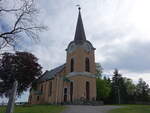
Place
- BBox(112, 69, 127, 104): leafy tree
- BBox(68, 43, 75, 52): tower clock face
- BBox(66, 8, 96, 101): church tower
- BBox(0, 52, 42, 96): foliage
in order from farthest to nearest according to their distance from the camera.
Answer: BBox(112, 69, 127, 104): leafy tree → BBox(68, 43, 75, 52): tower clock face → BBox(0, 52, 42, 96): foliage → BBox(66, 8, 96, 101): church tower

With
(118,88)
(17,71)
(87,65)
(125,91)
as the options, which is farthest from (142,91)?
(17,71)

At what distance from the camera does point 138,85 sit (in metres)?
69.1

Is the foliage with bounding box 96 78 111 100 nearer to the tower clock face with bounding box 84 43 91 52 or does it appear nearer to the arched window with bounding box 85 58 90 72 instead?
the arched window with bounding box 85 58 90 72

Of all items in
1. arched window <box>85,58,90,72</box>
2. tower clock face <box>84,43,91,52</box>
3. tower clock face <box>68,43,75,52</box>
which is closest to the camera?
arched window <box>85,58,90,72</box>

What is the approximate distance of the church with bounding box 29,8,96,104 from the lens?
32.9m

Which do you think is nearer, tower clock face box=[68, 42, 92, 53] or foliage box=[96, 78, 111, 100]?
tower clock face box=[68, 42, 92, 53]

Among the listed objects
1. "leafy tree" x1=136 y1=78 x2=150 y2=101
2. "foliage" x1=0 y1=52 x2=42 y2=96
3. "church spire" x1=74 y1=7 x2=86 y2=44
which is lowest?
"leafy tree" x1=136 y1=78 x2=150 y2=101

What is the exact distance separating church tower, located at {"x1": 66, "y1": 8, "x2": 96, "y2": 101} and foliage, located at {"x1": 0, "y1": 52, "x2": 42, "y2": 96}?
8482 millimetres

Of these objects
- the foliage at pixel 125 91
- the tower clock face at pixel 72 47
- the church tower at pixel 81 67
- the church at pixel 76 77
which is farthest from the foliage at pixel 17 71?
the foliage at pixel 125 91

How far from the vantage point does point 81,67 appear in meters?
34.0

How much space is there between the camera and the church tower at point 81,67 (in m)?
32.7

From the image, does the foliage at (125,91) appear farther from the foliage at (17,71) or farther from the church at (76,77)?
the foliage at (17,71)

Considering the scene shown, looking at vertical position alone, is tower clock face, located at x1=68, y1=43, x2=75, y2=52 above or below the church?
above

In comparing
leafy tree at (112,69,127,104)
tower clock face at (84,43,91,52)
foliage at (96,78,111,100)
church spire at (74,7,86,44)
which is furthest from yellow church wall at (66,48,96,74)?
leafy tree at (112,69,127,104)
